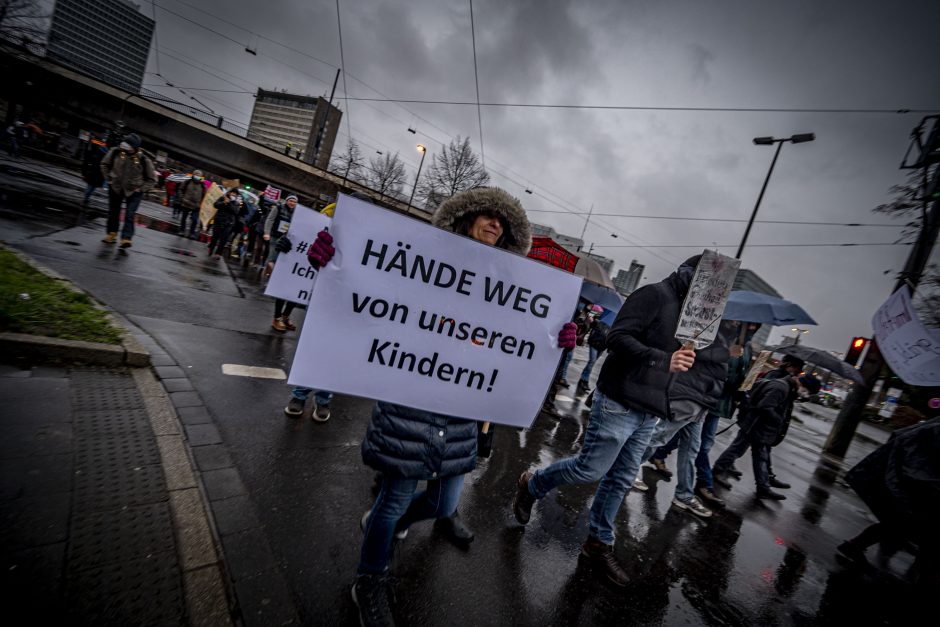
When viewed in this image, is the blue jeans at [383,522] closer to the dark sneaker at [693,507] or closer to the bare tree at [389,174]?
the dark sneaker at [693,507]

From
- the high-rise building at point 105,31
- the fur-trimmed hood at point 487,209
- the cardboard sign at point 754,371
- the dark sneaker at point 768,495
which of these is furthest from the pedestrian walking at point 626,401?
the high-rise building at point 105,31

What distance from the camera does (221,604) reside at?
1636 millimetres

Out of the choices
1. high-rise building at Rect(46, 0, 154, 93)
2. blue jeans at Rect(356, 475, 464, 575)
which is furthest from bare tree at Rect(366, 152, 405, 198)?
high-rise building at Rect(46, 0, 154, 93)

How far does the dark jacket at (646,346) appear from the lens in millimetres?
2533

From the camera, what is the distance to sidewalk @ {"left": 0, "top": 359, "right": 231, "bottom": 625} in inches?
60.2

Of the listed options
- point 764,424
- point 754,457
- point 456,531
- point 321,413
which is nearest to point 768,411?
point 764,424

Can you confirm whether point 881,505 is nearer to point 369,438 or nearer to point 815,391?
point 815,391

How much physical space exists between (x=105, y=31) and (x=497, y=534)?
8013 inches

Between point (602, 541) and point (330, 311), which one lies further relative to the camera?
point (602, 541)

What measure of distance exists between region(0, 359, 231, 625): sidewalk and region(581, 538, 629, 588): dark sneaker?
7.49 feet

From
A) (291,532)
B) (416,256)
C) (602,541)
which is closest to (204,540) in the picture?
(291,532)

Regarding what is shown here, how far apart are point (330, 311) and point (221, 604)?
1357mm

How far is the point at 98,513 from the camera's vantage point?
1878 millimetres

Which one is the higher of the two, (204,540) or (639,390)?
(639,390)
